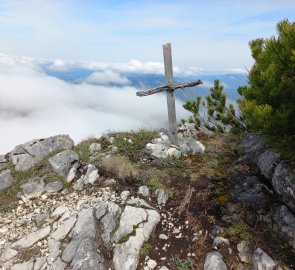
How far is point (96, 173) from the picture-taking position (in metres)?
11.7

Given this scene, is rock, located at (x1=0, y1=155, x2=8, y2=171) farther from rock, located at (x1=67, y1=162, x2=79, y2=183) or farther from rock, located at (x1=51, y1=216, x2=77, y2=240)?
rock, located at (x1=51, y1=216, x2=77, y2=240)

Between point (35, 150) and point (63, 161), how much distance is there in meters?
1.65

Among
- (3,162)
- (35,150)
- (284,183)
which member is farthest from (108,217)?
(3,162)

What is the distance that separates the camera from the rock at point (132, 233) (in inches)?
339

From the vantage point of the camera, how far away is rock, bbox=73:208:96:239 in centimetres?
936

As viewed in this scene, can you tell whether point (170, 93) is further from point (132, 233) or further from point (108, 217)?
point (132, 233)

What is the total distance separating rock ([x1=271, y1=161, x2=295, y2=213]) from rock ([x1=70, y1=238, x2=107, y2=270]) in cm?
508

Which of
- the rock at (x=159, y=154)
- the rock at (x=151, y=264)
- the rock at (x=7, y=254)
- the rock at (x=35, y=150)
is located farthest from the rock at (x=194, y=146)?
the rock at (x=7, y=254)

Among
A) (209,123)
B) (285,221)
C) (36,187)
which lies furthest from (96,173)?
(209,123)

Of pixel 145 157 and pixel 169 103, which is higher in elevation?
pixel 169 103

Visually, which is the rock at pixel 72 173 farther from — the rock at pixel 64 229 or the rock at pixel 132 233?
the rock at pixel 132 233

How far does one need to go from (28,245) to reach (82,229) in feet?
5.43

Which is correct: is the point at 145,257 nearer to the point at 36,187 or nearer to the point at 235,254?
the point at 235,254

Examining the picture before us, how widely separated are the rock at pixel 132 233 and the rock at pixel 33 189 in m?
3.59
